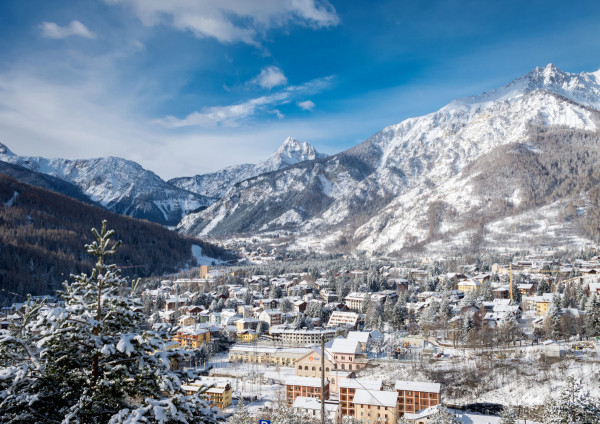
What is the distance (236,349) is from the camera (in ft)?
117

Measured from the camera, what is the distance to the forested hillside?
Answer: 6311cm

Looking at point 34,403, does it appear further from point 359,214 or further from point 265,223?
point 265,223

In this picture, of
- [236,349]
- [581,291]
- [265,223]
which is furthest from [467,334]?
[265,223]

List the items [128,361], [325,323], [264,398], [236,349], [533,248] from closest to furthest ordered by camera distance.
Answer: [128,361], [264,398], [236,349], [325,323], [533,248]

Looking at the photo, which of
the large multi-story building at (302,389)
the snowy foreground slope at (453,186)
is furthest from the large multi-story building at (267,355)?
the snowy foreground slope at (453,186)

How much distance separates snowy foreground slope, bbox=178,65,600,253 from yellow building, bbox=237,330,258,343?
70.8m

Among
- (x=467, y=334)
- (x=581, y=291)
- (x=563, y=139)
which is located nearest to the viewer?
(x=467, y=334)

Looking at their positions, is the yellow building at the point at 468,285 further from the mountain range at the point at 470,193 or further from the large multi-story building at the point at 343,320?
the mountain range at the point at 470,193

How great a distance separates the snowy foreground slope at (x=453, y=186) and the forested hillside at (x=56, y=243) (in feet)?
152

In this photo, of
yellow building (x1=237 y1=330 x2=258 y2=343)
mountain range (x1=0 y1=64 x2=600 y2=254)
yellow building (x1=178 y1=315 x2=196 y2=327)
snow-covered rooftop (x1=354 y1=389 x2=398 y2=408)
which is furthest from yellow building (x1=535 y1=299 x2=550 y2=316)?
mountain range (x1=0 y1=64 x2=600 y2=254)

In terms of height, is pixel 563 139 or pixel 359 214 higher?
pixel 563 139

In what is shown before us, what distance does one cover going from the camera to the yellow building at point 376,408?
72.1 ft

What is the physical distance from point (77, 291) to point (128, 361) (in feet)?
3.33

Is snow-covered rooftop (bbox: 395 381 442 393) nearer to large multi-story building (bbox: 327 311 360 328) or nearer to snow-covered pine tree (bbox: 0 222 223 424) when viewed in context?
large multi-story building (bbox: 327 311 360 328)
